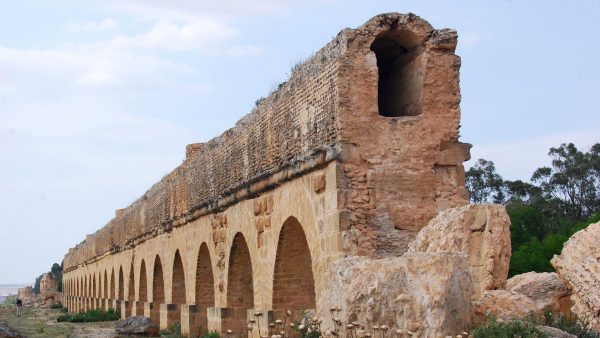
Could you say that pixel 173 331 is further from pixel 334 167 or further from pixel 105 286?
pixel 105 286

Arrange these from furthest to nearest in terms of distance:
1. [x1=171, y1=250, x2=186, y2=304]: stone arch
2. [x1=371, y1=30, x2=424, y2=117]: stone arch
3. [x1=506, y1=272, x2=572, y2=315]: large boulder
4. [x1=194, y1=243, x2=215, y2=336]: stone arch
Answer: [x1=171, y1=250, x2=186, y2=304]: stone arch, [x1=194, y1=243, x2=215, y2=336]: stone arch, [x1=371, y1=30, x2=424, y2=117]: stone arch, [x1=506, y1=272, x2=572, y2=315]: large boulder

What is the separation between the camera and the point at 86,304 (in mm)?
32781

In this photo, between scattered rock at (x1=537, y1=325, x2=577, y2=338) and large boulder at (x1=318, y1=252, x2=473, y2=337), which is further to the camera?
large boulder at (x1=318, y1=252, x2=473, y2=337)

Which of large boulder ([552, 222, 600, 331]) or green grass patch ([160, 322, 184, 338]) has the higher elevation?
large boulder ([552, 222, 600, 331])

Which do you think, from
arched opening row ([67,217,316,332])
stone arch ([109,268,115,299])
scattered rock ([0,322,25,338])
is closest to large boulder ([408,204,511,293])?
arched opening row ([67,217,316,332])

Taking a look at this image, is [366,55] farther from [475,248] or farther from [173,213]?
[173,213]

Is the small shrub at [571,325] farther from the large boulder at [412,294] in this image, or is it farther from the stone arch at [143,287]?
the stone arch at [143,287]

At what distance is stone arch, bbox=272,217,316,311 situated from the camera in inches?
390

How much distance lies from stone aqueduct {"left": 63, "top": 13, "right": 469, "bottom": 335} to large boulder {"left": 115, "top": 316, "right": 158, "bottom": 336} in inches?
128

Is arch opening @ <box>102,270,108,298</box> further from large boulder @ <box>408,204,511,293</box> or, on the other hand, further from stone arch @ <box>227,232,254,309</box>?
large boulder @ <box>408,204,511,293</box>

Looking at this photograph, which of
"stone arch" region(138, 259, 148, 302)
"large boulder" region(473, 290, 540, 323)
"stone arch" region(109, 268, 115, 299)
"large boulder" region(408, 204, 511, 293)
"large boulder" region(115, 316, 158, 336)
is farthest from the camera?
"stone arch" region(109, 268, 115, 299)

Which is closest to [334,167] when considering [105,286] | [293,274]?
[293,274]

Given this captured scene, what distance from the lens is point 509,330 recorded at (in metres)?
5.29

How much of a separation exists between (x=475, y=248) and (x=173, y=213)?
10894mm
